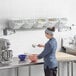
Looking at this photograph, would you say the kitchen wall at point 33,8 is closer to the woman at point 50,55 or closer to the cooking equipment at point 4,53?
the cooking equipment at point 4,53

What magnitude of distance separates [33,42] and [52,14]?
59 centimetres

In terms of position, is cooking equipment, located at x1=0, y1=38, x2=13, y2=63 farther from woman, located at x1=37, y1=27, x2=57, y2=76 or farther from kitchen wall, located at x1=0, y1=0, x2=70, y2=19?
kitchen wall, located at x1=0, y1=0, x2=70, y2=19

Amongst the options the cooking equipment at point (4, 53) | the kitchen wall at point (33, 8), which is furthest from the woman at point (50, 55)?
the kitchen wall at point (33, 8)

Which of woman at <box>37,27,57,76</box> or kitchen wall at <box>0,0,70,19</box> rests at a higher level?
kitchen wall at <box>0,0,70,19</box>

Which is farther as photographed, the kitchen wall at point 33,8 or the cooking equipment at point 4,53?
the kitchen wall at point 33,8

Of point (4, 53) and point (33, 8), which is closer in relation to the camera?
Result: point (4, 53)

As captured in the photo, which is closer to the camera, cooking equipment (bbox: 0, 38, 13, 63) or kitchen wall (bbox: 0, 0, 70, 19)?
cooking equipment (bbox: 0, 38, 13, 63)

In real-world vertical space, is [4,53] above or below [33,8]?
below

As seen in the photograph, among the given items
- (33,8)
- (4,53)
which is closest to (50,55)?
(4,53)

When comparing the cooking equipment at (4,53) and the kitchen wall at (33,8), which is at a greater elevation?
the kitchen wall at (33,8)

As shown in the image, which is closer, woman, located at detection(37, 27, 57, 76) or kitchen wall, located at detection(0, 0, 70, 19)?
woman, located at detection(37, 27, 57, 76)

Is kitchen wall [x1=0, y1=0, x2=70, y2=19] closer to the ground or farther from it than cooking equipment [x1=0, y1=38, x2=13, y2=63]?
farther from it

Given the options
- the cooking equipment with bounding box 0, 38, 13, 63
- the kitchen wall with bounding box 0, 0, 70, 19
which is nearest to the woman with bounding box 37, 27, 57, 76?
the cooking equipment with bounding box 0, 38, 13, 63

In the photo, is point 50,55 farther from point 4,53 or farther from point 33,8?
point 33,8
